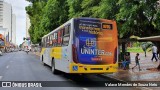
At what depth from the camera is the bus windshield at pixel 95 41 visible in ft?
51.4

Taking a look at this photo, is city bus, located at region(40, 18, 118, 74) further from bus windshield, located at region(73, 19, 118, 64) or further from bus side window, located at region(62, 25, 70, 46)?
bus side window, located at region(62, 25, 70, 46)

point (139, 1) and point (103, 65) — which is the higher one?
point (139, 1)

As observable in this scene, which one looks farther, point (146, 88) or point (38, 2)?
point (38, 2)

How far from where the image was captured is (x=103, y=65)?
1591 cm

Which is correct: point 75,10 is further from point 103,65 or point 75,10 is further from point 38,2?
point 38,2

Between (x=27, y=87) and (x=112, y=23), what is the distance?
5.57m

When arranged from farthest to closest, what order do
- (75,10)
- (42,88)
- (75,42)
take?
(75,10)
(75,42)
(42,88)

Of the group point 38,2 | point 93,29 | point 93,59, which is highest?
point 38,2

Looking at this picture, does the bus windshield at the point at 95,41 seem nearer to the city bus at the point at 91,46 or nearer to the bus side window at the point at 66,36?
the city bus at the point at 91,46

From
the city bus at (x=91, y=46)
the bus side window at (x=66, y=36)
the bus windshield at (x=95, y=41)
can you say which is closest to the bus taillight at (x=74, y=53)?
the city bus at (x=91, y=46)

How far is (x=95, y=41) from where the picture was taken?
625 inches

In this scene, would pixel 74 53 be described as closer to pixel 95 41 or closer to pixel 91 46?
pixel 91 46

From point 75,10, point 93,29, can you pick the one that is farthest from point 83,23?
point 75,10

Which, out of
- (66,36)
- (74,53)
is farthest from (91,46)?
(66,36)
